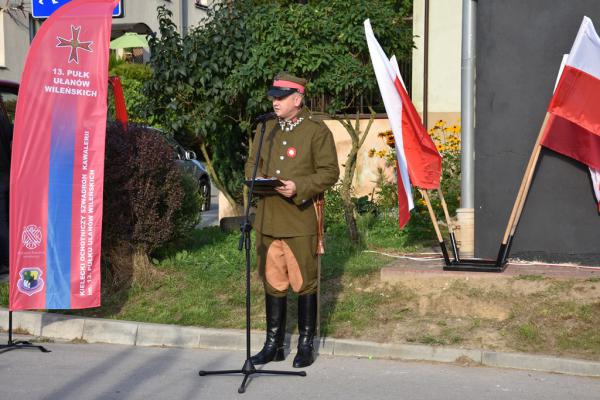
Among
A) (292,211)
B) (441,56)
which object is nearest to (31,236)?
(292,211)

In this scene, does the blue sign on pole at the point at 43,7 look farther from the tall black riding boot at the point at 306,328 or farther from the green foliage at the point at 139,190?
the tall black riding boot at the point at 306,328

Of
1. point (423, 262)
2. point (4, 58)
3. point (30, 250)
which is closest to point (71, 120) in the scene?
point (30, 250)

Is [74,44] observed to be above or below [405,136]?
above


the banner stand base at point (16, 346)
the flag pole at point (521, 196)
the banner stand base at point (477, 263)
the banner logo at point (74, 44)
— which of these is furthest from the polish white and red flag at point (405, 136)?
the banner stand base at point (16, 346)

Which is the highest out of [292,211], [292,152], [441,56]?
Result: [441,56]

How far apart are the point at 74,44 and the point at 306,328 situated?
115 inches

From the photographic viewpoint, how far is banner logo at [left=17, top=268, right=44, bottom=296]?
7.62 metres

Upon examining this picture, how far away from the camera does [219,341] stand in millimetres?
7598

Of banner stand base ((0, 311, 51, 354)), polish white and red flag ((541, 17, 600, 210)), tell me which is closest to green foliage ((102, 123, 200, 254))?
banner stand base ((0, 311, 51, 354))

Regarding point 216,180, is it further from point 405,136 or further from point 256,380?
point 256,380

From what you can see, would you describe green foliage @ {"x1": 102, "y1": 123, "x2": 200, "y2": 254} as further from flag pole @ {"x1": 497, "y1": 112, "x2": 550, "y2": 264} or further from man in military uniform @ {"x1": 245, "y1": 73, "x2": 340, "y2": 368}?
flag pole @ {"x1": 497, "y1": 112, "x2": 550, "y2": 264}

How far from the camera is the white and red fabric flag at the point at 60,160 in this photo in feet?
24.7

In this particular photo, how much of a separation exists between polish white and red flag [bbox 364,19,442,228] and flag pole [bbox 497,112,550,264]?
0.73 m

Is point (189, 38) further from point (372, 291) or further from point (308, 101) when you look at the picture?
point (372, 291)
